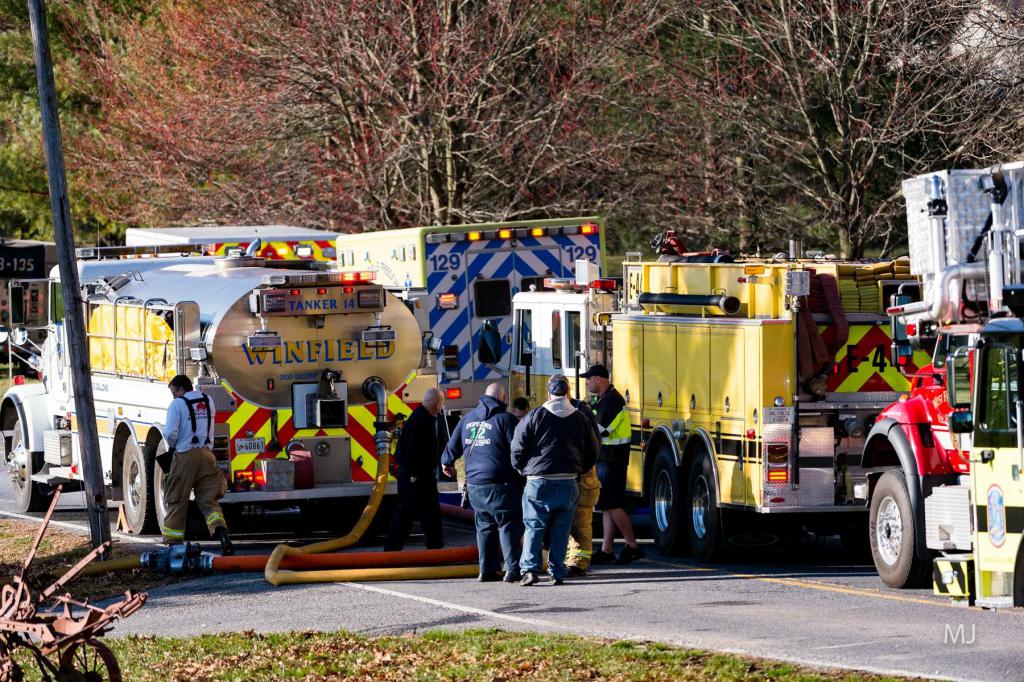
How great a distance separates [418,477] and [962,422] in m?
5.61

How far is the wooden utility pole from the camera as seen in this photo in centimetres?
1562

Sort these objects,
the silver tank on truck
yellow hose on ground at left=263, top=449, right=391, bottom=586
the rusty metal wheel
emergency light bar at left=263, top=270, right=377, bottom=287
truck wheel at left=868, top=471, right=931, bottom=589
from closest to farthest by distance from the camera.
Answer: the rusty metal wheel
truck wheel at left=868, top=471, right=931, bottom=589
yellow hose on ground at left=263, top=449, right=391, bottom=586
the silver tank on truck
emergency light bar at left=263, top=270, right=377, bottom=287

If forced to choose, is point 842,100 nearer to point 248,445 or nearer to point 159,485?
point 248,445

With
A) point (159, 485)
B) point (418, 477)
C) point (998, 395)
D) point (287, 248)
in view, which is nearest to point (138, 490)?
point (159, 485)

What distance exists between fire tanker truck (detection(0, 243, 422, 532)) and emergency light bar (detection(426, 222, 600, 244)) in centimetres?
386

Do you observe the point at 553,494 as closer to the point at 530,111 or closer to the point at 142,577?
the point at 142,577

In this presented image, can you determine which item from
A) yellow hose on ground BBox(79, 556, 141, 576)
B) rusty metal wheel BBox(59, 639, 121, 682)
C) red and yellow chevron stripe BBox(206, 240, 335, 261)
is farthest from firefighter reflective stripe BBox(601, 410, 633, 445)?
red and yellow chevron stripe BBox(206, 240, 335, 261)

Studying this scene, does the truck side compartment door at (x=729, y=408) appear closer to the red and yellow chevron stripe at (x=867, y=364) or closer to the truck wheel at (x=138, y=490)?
the red and yellow chevron stripe at (x=867, y=364)

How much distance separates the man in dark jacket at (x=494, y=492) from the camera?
48.1 feet

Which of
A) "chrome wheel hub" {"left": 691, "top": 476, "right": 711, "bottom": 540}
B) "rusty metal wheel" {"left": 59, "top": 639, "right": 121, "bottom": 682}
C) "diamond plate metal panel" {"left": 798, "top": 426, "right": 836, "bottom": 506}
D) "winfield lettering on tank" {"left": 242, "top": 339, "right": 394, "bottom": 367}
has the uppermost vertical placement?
"winfield lettering on tank" {"left": 242, "top": 339, "right": 394, "bottom": 367}

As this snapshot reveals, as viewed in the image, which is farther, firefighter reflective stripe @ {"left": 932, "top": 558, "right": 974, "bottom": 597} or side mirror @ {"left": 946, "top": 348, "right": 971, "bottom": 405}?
firefighter reflective stripe @ {"left": 932, "top": 558, "right": 974, "bottom": 597}

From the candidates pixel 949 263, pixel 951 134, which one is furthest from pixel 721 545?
pixel 951 134

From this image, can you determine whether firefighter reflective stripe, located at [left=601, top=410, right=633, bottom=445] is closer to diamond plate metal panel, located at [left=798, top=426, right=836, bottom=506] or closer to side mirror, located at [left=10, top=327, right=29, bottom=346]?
diamond plate metal panel, located at [left=798, top=426, right=836, bottom=506]

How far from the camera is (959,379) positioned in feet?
40.2
